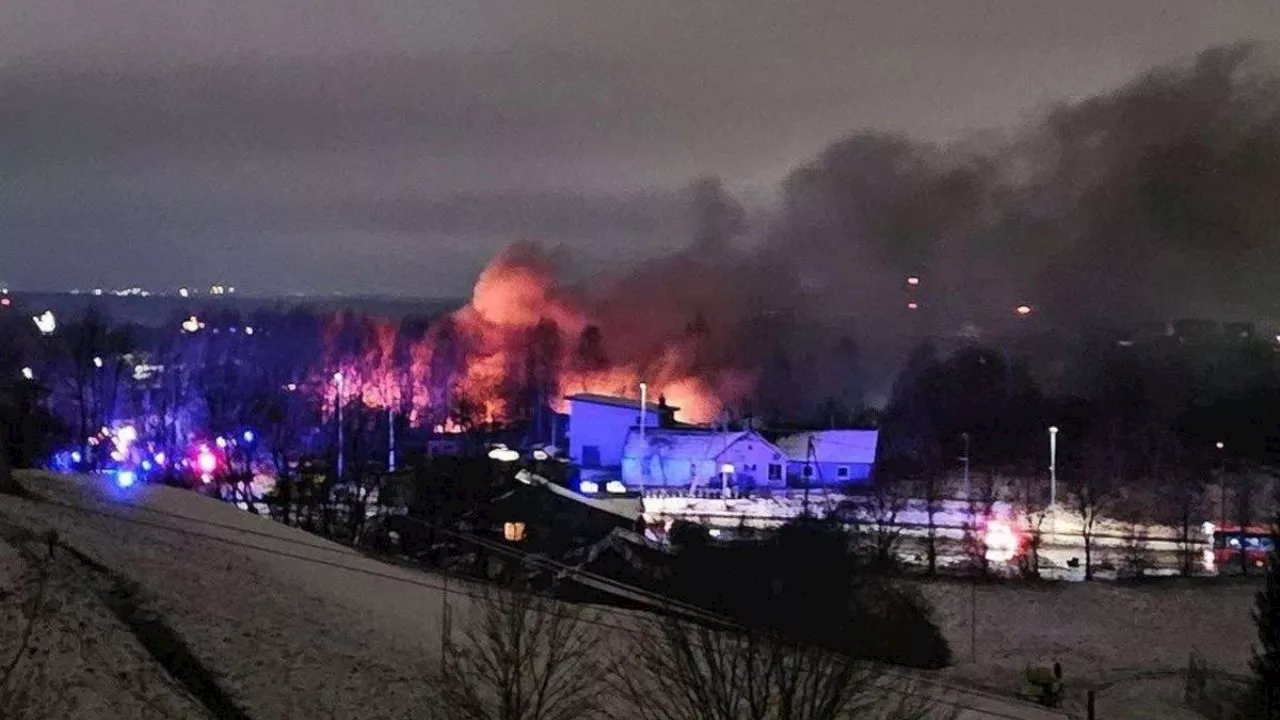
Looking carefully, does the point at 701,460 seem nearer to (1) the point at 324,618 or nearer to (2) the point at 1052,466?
(2) the point at 1052,466

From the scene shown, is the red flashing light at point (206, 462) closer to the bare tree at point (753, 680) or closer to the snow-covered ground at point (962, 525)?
the snow-covered ground at point (962, 525)

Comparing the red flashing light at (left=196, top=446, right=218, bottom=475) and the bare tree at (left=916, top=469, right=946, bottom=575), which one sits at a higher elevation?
the red flashing light at (left=196, top=446, right=218, bottom=475)

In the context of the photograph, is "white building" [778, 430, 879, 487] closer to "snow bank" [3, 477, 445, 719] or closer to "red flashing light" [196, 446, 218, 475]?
"red flashing light" [196, 446, 218, 475]

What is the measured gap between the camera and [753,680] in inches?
268

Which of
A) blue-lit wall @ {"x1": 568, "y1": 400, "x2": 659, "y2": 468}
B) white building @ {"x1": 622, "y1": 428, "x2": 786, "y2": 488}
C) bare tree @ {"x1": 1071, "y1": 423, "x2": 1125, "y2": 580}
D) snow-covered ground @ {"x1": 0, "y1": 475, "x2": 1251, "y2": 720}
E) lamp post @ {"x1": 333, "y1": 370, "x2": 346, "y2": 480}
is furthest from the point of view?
blue-lit wall @ {"x1": 568, "y1": 400, "x2": 659, "y2": 468}

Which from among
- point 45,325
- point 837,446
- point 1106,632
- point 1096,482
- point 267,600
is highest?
point 45,325

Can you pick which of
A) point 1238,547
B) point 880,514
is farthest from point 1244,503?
point 880,514

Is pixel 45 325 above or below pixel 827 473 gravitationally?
above

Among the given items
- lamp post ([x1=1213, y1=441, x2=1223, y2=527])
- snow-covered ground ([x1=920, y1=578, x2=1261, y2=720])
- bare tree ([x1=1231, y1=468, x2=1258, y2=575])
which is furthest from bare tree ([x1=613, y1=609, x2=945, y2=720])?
lamp post ([x1=1213, y1=441, x2=1223, y2=527])

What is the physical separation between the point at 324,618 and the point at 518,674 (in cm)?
327

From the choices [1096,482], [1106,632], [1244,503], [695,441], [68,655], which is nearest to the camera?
[68,655]

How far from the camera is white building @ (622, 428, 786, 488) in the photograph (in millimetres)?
28250

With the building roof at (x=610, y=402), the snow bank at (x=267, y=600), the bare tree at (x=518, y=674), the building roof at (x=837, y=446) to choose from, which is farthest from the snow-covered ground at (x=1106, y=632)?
the building roof at (x=610, y=402)

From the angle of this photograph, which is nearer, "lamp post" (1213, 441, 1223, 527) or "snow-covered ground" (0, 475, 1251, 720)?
"snow-covered ground" (0, 475, 1251, 720)
